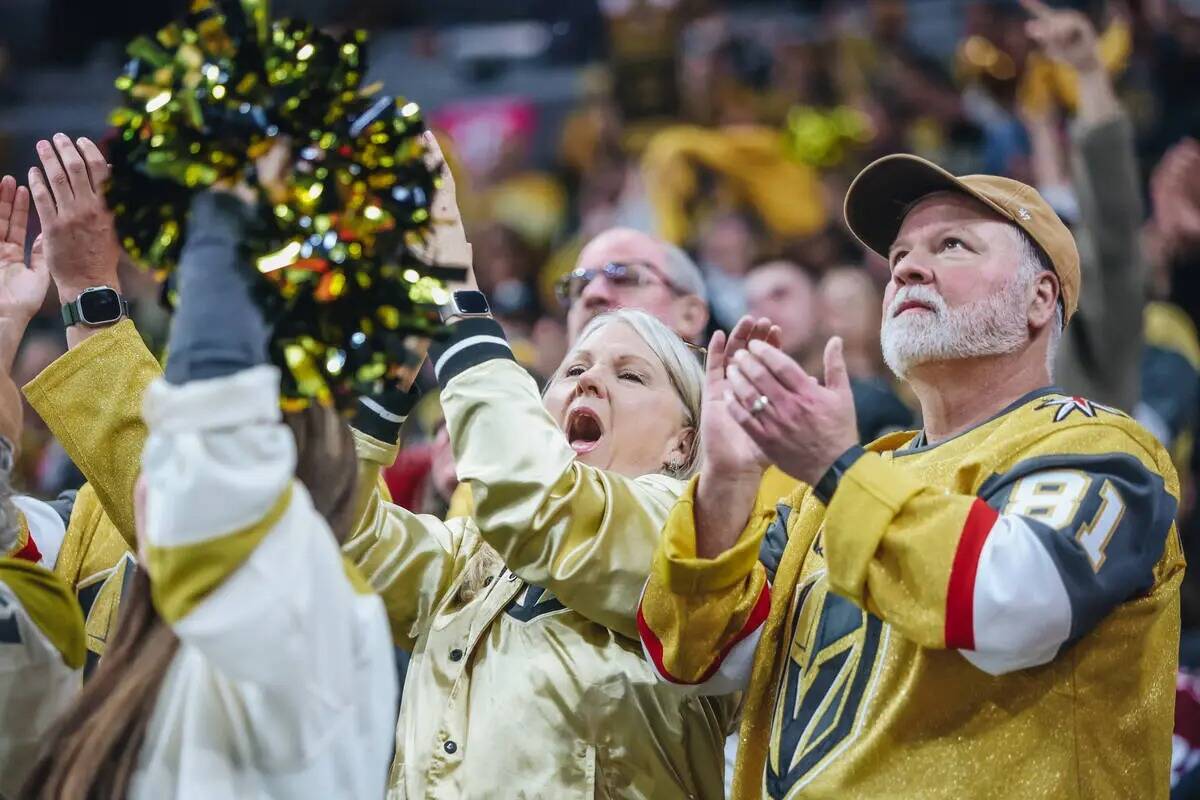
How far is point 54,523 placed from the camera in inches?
143

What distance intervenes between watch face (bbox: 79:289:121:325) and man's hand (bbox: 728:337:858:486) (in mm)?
1197

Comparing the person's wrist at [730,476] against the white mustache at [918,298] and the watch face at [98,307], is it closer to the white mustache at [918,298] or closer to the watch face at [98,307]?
the white mustache at [918,298]

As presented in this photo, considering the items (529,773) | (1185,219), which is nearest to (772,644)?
(529,773)

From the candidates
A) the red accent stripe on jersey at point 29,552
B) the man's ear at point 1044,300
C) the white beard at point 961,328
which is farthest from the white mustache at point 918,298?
the red accent stripe on jersey at point 29,552

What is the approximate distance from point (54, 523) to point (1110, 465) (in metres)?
2.37

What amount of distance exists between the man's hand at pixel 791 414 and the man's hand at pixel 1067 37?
225 cm

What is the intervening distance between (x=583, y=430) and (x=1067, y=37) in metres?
2.02

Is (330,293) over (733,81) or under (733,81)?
over

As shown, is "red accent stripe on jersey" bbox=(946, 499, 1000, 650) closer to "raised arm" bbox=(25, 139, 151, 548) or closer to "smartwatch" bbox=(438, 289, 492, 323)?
"smartwatch" bbox=(438, 289, 492, 323)

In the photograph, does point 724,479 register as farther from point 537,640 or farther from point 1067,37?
point 1067,37

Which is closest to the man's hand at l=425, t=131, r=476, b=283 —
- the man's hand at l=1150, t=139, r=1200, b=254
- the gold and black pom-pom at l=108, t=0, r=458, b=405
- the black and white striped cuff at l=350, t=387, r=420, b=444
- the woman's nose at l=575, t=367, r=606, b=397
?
the black and white striped cuff at l=350, t=387, r=420, b=444

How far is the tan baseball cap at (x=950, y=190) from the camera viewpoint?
9.75 ft

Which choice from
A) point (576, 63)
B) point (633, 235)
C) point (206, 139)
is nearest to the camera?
point (206, 139)

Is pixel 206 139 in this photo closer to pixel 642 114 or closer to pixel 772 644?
pixel 772 644
